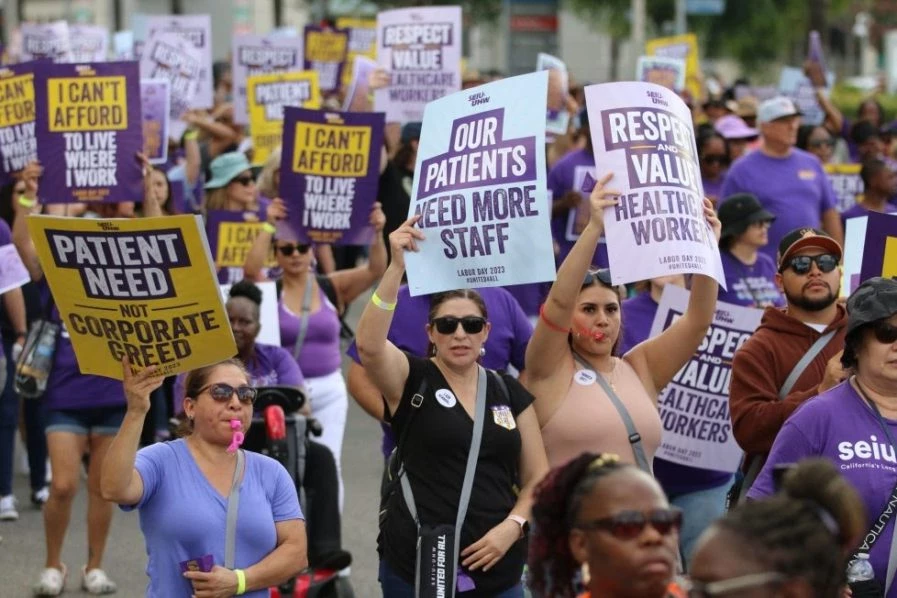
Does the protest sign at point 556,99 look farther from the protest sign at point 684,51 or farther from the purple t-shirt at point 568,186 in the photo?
the protest sign at point 684,51

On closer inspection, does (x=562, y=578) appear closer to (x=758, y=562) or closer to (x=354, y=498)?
(x=758, y=562)

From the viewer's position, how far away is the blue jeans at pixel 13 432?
994 centimetres

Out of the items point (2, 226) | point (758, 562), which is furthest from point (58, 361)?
point (758, 562)

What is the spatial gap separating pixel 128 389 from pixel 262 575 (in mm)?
720

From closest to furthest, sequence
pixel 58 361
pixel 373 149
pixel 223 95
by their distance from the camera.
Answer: pixel 58 361 → pixel 373 149 → pixel 223 95

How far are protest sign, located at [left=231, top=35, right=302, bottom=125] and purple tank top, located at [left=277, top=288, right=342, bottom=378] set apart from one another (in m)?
8.14

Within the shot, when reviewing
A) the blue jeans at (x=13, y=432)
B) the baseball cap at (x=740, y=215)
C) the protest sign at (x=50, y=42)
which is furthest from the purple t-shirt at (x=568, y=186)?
the protest sign at (x=50, y=42)

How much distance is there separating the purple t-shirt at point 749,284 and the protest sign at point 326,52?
1174cm

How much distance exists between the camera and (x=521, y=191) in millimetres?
5859

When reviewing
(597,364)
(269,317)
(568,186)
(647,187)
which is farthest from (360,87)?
(647,187)

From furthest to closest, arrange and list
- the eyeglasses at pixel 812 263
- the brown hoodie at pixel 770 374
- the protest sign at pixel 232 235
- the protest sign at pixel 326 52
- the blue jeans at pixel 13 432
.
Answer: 1. the protest sign at pixel 326 52
2. the protest sign at pixel 232 235
3. the blue jeans at pixel 13 432
4. the eyeglasses at pixel 812 263
5. the brown hoodie at pixel 770 374

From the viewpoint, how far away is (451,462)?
19.0ft

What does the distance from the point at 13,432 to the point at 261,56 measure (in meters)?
8.07

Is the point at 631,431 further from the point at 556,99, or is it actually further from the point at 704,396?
the point at 556,99
